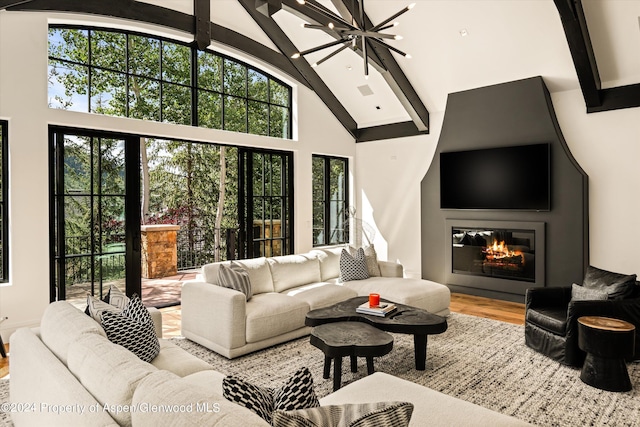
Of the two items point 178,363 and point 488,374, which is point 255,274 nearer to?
point 178,363

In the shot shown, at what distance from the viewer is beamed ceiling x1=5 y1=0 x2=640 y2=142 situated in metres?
4.67

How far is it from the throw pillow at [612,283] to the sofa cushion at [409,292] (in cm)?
149

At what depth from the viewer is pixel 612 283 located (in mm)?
3693

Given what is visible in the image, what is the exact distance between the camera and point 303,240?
7184 mm

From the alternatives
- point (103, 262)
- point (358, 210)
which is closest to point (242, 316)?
point (103, 262)

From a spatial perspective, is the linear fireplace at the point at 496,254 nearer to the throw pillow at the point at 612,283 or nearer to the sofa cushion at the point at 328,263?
the throw pillow at the point at 612,283

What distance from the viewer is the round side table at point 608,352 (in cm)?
306

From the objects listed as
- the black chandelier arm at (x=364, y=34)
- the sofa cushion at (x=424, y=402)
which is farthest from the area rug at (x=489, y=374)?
the black chandelier arm at (x=364, y=34)

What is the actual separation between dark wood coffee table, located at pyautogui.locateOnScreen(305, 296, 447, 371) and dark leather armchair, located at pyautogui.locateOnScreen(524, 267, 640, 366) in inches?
41.4

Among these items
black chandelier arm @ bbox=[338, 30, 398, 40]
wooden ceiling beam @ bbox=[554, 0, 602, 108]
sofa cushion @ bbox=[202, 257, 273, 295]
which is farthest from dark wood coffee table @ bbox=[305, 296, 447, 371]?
wooden ceiling beam @ bbox=[554, 0, 602, 108]

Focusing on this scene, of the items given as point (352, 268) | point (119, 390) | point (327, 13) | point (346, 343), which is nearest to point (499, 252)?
point (352, 268)

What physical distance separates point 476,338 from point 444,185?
9.56 ft

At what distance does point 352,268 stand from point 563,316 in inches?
93.2

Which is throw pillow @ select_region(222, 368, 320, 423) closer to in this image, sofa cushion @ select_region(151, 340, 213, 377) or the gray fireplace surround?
sofa cushion @ select_region(151, 340, 213, 377)
